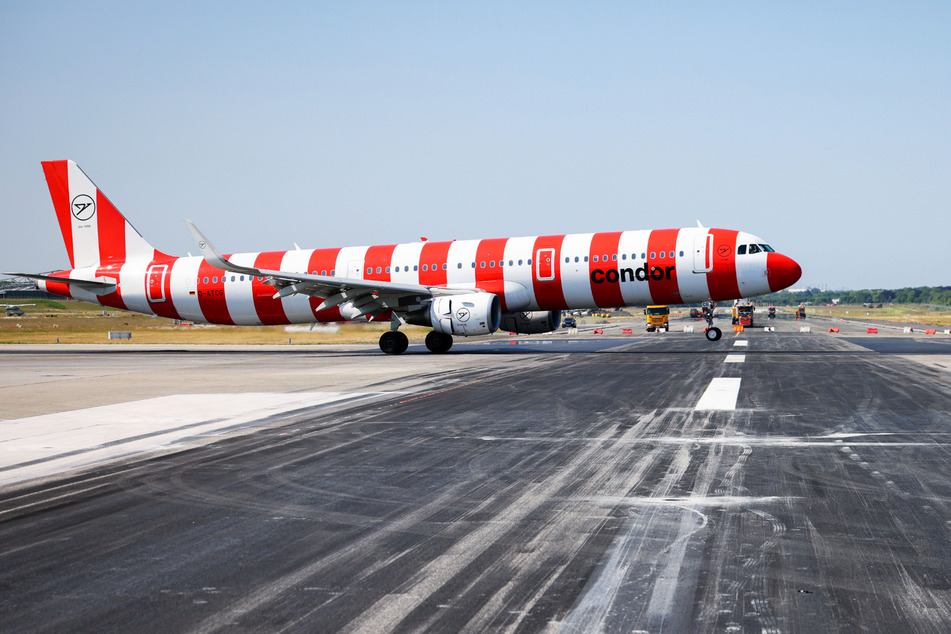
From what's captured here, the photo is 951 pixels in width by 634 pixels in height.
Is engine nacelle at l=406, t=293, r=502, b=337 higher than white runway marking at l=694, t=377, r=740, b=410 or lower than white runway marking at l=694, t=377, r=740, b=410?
higher

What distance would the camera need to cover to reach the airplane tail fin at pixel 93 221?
34.7m

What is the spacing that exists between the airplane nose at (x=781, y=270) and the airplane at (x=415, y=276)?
0.13ft

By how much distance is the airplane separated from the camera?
27219 millimetres

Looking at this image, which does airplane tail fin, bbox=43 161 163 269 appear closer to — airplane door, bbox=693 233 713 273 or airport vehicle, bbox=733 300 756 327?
airplane door, bbox=693 233 713 273

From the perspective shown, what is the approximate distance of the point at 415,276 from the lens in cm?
3064

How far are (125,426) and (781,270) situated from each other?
2212 centimetres

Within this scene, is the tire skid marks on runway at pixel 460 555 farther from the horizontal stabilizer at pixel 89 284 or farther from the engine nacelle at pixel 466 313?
the horizontal stabilizer at pixel 89 284

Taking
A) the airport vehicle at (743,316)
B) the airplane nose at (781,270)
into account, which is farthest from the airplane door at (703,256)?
the airport vehicle at (743,316)

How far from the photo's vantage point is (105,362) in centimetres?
2833

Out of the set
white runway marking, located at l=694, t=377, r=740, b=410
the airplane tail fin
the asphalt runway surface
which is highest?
the airplane tail fin

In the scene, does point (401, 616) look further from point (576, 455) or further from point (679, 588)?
point (576, 455)

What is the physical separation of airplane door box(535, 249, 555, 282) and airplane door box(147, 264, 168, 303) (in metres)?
16.7

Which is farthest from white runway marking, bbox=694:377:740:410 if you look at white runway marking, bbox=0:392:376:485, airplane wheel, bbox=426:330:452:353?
airplane wheel, bbox=426:330:452:353

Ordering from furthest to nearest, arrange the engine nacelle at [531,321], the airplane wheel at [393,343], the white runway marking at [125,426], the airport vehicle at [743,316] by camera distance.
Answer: the airport vehicle at [743,316]
the engine nacelle at [531,321]
the airplane wheel at [393,343]
the white runway marking at [125,426]
